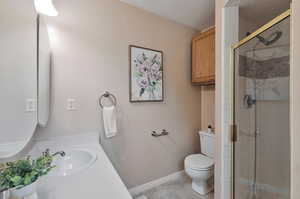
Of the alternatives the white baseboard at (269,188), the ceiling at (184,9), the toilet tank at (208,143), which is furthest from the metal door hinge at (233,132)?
the ceiling at (184,9)

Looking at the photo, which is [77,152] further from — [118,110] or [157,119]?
[157,119]

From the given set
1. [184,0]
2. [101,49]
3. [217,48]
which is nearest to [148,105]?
[101,49]

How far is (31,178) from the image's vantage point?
21.2 inches

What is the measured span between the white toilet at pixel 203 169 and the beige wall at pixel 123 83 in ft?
0.99

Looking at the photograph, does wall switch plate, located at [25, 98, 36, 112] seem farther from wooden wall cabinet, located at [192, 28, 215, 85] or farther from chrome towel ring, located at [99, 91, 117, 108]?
wooden wall cabinet, located at [192, 28, 215, 85]

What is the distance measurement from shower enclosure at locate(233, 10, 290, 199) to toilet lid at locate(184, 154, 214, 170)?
45 cm

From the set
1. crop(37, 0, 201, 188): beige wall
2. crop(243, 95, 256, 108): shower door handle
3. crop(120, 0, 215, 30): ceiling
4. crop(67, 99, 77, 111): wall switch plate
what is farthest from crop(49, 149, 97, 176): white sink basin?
crop(120, 0, 215, 30): ceiling

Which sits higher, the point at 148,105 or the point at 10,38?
the point at 10,38

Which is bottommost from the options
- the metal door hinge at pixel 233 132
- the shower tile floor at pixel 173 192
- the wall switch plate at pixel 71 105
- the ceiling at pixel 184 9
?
the shower tile floor at pixel 173 192

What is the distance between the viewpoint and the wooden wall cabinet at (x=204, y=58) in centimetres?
197

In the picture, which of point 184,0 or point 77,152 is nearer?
point 77,152

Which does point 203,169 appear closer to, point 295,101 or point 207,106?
point 207,106

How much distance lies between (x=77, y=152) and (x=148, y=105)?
0.98m

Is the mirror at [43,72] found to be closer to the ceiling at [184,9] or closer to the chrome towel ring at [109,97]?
the chrome towel ring at [109,97]
